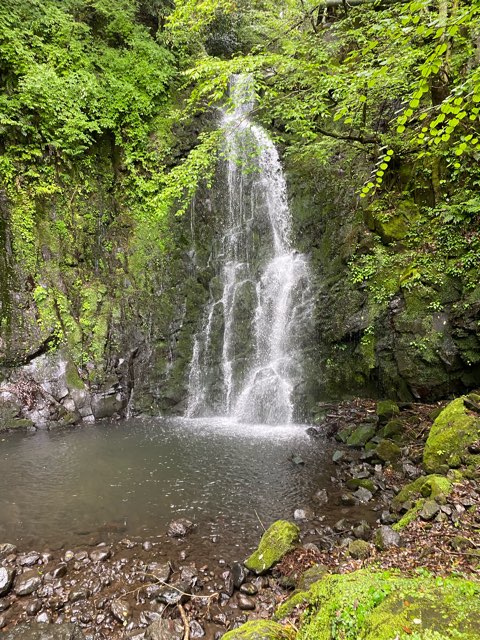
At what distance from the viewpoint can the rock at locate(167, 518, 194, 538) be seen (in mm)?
5258

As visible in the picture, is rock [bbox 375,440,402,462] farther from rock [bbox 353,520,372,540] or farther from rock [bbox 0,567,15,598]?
rock [bbox 0,567,15,598]

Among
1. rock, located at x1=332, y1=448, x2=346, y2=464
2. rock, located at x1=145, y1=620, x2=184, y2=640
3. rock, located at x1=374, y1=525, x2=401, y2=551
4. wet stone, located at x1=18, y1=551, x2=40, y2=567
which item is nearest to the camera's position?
rock, located at x1=145, y1=620, x2=184, y2=640

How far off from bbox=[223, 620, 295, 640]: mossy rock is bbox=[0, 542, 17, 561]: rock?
3.53 metres

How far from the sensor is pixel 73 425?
10.2m

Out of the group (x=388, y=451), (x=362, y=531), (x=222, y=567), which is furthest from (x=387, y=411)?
(x=222, y=567)

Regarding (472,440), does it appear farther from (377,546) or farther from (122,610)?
(122,610)

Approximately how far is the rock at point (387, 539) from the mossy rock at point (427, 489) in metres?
0.71

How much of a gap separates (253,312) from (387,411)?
5.49 metres

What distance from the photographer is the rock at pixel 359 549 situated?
4148mm

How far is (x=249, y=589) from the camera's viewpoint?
4125mm

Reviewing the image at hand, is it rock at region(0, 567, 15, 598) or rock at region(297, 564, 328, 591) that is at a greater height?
rock at region(297, 564, 328, 591)

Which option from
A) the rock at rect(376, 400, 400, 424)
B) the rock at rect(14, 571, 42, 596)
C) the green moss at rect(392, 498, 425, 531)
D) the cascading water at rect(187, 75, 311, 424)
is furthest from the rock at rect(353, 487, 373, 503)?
the rock at rect(14, 571, 42, 596)

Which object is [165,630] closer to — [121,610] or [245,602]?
[121,610]

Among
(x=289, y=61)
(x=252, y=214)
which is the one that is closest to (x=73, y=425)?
(x=252, y=214)
